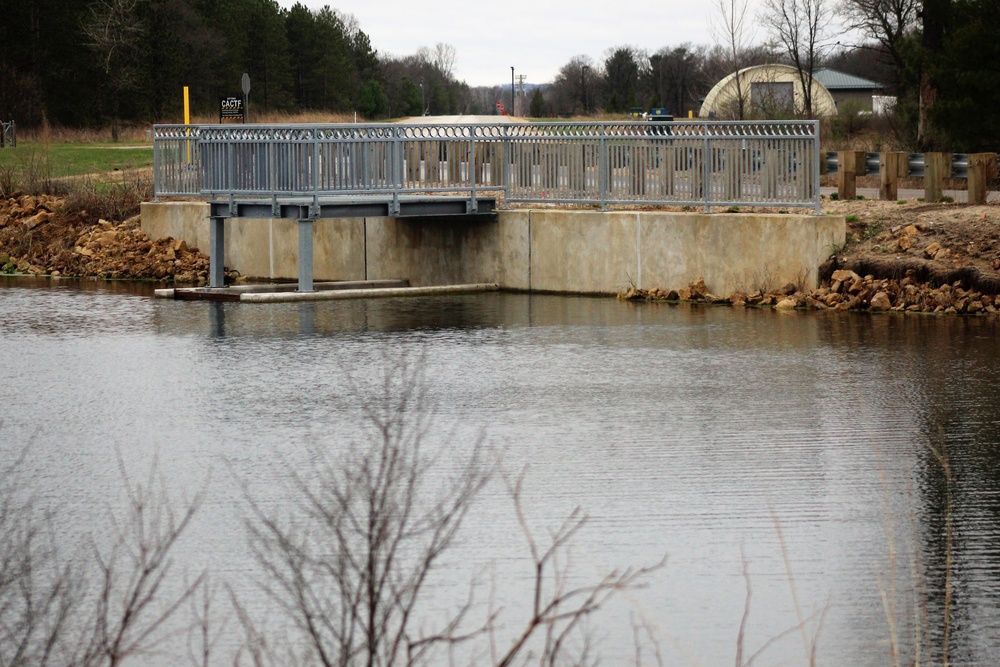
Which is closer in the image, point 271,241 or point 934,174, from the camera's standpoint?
point 934,174

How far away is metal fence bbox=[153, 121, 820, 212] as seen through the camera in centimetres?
2188

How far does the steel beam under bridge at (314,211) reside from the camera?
22188 mm

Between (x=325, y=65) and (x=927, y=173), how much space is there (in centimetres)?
7933

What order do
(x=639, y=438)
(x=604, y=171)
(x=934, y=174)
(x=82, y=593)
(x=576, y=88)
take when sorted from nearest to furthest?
(x=82, y=593), (x=639, y=438), (x=934, y=174), (x=604, y=171), (x=576, y=88)

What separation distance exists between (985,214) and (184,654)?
16.6 metres

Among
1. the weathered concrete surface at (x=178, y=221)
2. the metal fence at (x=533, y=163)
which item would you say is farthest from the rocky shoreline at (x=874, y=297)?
the weathered concrete surface at (x=178, y=221)

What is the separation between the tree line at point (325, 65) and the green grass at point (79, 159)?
650 inches

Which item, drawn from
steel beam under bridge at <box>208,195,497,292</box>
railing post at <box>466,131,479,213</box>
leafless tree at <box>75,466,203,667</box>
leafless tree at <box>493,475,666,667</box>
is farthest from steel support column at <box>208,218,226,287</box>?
leafless tree at <box>493,475,666,667</box>

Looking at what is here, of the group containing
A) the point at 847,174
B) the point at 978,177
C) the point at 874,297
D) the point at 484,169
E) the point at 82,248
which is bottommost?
the point at 874,297

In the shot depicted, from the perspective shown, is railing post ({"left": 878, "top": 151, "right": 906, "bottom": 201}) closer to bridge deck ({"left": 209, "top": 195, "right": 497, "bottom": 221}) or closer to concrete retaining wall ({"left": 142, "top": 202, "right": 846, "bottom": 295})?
concrete retaining wall ({"left": 142, "top": 202, "right": 846, "bottom": 295})

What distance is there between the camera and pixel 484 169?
24297 mm

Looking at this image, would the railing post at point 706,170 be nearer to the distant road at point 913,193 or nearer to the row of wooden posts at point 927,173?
the row of wooden posts at point 927,173

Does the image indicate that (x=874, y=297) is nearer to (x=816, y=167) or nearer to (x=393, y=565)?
(x=816, y=167)

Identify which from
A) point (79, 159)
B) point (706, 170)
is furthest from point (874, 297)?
point (79, 159)
